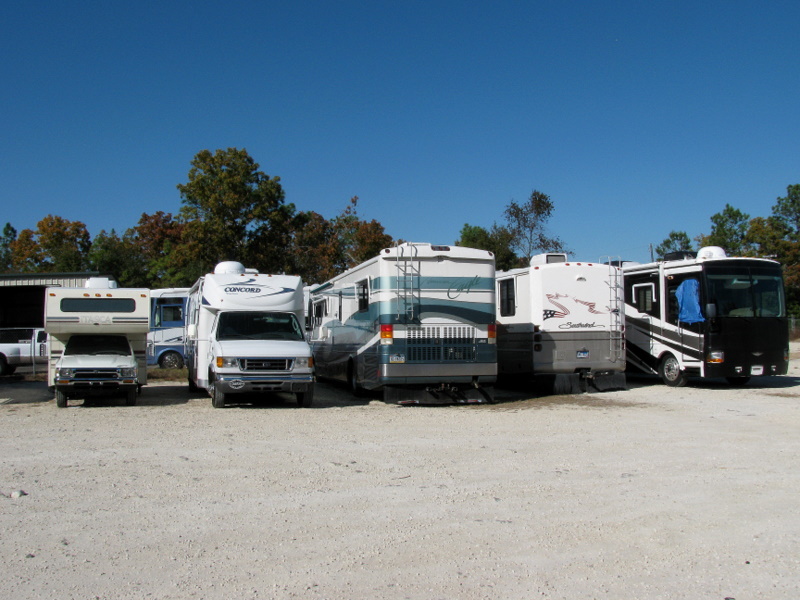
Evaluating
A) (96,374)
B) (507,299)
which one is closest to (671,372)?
(507,299)

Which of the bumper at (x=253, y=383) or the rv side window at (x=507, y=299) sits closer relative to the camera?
the bumper at (x=253, y=383)

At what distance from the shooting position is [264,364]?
565 inches

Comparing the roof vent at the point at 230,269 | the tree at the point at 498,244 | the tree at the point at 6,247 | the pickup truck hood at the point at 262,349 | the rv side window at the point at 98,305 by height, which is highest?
the tree at the point at 6,247

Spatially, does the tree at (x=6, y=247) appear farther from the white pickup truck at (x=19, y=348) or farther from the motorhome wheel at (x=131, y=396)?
the motorhome wheel at (x=131, y=396)

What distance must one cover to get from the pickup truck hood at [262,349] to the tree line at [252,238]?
10954 mm

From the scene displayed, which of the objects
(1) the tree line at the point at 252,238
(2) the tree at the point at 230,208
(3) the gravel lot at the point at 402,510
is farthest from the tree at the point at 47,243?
(3) the gravel lot at the point at 402,510

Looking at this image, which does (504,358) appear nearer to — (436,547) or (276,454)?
(276,454)

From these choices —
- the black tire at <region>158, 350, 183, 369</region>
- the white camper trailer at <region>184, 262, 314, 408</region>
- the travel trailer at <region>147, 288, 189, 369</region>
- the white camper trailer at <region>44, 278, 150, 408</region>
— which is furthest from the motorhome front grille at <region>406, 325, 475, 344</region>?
the black tire at <region>158, 350, 183, 369</region>

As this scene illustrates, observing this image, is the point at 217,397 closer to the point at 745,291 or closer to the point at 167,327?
the point at 745,291

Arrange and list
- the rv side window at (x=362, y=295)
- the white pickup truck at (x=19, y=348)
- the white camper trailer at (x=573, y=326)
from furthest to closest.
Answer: the white pickup truck at (x=19, y=348), the white camper trailer at (x=573, y=326), the rv side window at (x=362, y=295)

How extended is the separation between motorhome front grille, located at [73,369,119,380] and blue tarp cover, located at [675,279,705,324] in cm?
1292

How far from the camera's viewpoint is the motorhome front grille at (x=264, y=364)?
46.9ft

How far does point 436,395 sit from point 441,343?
1.10m

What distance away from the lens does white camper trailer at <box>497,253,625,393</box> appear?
17.2 m
